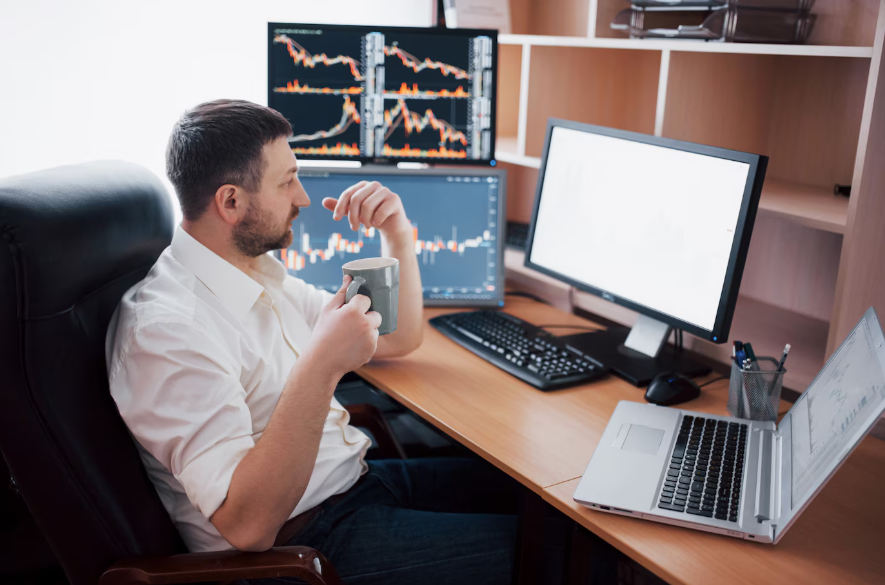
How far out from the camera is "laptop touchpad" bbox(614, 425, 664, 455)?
1274 millimetres

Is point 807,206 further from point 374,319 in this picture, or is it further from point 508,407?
point 374,319

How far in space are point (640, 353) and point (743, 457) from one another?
497 millimetres

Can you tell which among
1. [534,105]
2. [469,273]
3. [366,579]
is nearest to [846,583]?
[366,579]

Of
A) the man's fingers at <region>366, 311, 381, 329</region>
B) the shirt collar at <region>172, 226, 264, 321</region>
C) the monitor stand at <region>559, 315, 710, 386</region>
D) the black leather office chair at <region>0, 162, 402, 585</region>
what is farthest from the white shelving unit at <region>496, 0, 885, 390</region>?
the black leather office chair at <region>0, 162, 402, 585</region>

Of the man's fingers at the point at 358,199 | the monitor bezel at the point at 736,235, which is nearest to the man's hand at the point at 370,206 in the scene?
the man's fingers at the point at 358,199

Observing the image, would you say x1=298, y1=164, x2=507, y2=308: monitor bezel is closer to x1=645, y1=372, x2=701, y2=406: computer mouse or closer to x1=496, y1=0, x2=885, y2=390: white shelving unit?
x1=496, y1=0, x2=885, y2=390: white shelving unit

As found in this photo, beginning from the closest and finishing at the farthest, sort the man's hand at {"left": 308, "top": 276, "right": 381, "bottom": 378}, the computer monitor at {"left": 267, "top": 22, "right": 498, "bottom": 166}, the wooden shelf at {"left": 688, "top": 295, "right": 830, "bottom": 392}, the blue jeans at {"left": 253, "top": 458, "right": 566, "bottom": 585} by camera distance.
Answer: the man's hand at {"left": 308, "top": 276, "right": 381, "bottom": 378}
the blue jeans at {"left": 253, "top": 458, "right": 566, "bottom": 585}
the wooden shelf at {"left": 688, "top": 295, "right": 830, "bottom": 392}
the computer monitor at {"left": 267, "top": 22, "right": 498, "bottom": 166}

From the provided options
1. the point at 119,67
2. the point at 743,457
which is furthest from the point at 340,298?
the point at 119,67

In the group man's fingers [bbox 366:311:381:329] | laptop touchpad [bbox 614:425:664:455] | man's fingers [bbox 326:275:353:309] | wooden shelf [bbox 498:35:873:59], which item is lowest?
laptop touchpad [bbox 614:425:664:455]

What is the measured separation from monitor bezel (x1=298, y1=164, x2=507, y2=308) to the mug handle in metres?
0.77

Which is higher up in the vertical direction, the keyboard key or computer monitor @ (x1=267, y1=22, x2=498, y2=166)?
computer monitor @ (x1=267, y1=22, x2=498, y2=166)

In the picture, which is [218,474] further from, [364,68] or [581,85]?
[581,85]

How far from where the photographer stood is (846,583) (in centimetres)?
99

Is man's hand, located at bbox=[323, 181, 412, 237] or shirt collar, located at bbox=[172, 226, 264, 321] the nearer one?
shirt collar, located at bbox=[172, 226, 264, 321]
